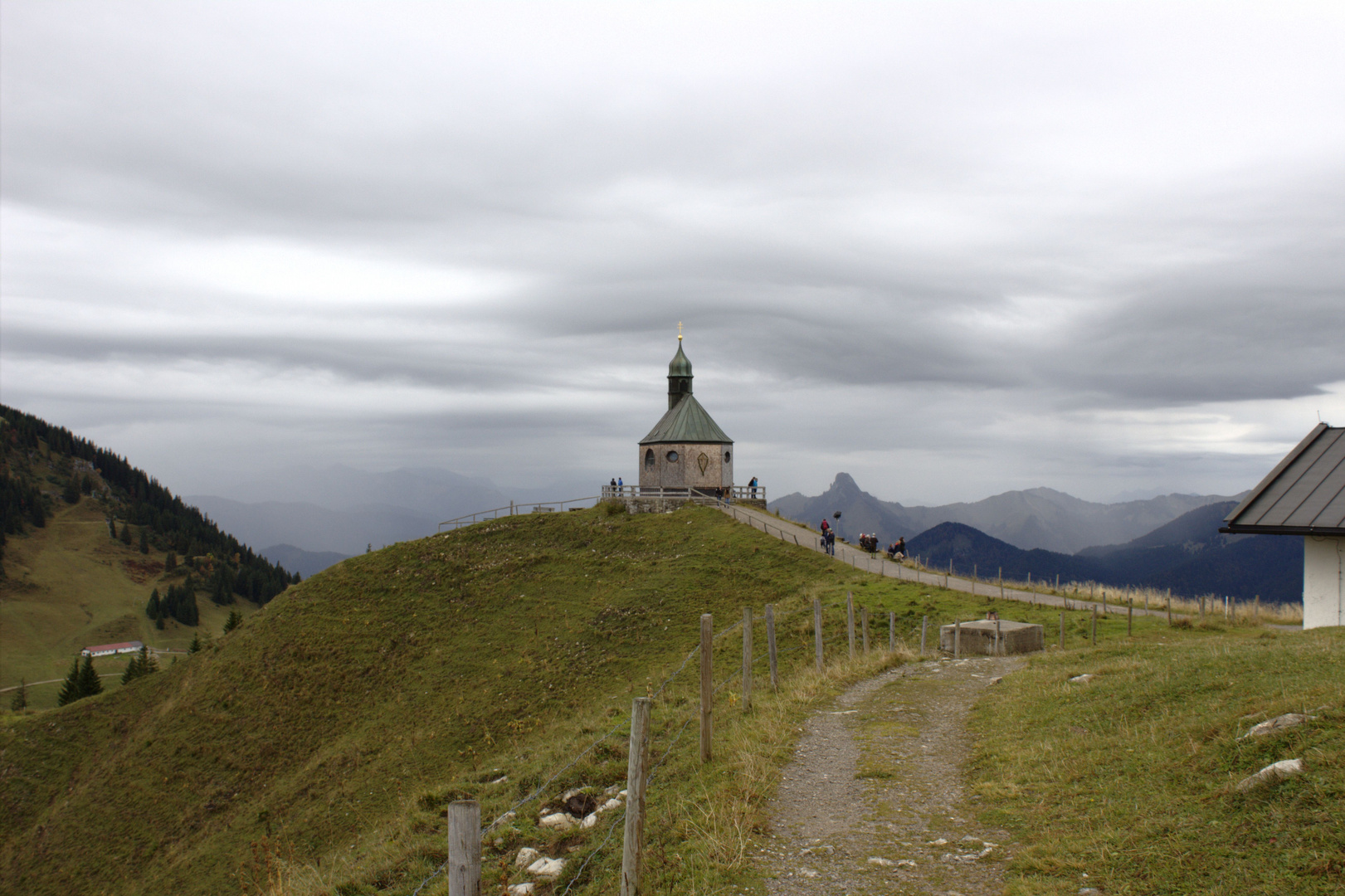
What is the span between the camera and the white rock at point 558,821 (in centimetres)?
1255

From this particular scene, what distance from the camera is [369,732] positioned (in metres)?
34.8

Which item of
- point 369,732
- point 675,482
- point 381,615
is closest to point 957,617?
point 369,732

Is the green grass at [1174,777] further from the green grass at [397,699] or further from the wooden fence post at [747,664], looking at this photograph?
the green grass at [397,699]

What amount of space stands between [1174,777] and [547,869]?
8.08 metres

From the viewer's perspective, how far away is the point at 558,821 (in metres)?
12.8

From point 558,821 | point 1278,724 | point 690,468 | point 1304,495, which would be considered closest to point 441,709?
point 558,821

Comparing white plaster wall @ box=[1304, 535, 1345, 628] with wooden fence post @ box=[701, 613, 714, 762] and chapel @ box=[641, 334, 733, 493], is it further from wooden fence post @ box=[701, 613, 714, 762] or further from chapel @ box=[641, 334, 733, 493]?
chapel @ box=[641, 334, 733, 493]

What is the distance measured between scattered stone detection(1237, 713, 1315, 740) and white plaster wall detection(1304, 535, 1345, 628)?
54.1ft

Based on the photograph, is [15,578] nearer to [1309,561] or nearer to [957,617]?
[957,617]

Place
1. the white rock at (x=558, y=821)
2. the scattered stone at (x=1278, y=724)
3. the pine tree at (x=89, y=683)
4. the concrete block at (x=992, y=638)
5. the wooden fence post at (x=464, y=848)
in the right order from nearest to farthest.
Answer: the wooden fence post at (x=464, y=848) → the scattered stone at (x=1278, y=724) → the white rock at (x=558, y=821) → the concrete block at (x=992, y=638) → the pine tree at (x=89, y=683)

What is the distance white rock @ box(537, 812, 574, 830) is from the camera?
1255 centimetres

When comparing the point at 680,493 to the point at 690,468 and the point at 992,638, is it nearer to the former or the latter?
the point at 690,468

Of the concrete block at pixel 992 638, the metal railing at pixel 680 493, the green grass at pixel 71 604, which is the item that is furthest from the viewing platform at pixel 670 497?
the green grass at pixel 71 604

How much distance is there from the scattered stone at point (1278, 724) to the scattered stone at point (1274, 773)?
1.10 metres
